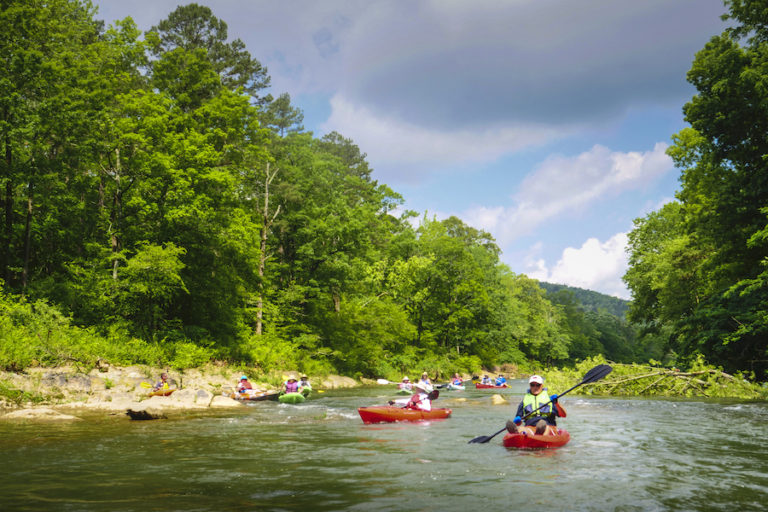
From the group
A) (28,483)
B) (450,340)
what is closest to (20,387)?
(28,483)

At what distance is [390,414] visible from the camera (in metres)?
14.5

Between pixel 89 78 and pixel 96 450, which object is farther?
pixel 89 78

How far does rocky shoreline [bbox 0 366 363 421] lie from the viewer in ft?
45.3

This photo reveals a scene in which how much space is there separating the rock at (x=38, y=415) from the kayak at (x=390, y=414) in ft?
24.0

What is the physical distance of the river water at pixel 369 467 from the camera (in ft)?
20.4

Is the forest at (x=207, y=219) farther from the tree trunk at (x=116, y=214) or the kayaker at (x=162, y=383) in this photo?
the kayaker at (x=162, y=383)

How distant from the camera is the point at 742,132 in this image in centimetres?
2012

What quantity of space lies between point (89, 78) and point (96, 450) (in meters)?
18.4

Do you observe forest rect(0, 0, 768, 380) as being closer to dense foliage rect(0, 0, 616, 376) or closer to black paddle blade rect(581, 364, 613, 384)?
dense foliage rect(0, 0, 616, 376)

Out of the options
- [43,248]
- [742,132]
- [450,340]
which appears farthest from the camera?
[450,340]

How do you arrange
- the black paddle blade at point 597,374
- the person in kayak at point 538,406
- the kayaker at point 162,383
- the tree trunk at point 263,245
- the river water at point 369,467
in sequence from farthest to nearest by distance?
the tree trunk at point 263,245 < the kayaker at point 162,383 < the black paddle blade at point 597,374 < the person in kayak at point 538,406 < the river water at point 369,467

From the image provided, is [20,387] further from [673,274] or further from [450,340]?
[450,340]

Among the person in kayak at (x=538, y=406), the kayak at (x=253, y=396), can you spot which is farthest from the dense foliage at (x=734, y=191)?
the kayak at (x=253, y=396)

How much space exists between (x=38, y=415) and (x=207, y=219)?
42.7 feet
